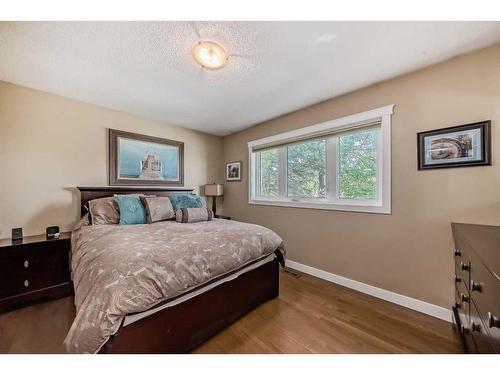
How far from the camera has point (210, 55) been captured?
1616mm

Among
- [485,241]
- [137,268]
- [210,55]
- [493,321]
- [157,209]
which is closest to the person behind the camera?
[493,321]

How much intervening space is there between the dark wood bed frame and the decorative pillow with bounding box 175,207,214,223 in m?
1.01

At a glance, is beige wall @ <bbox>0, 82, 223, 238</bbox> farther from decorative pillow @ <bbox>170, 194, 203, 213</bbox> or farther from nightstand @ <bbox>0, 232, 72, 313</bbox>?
decorative pillow @ <bbox>170, 194, 203, 213</bbox>

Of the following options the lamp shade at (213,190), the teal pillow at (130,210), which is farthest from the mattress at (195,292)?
the lamp shade at (213,190)

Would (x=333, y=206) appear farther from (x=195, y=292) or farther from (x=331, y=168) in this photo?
(x=195, y=292)

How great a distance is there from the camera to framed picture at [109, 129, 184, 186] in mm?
2840

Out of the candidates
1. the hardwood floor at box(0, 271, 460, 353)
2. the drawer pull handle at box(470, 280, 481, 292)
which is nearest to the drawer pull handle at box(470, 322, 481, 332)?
the drawer pull handle at box(470, 280, 481, 292)

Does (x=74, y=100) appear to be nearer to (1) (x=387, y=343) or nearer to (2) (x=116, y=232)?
(2) (x=116, y=232)

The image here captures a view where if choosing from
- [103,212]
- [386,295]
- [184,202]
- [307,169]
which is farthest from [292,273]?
[103,212]

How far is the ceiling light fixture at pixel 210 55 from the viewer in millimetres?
1560

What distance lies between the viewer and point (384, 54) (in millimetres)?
1688

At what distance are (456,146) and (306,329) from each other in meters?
2.00

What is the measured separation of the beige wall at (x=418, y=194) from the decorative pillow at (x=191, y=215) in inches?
59.4

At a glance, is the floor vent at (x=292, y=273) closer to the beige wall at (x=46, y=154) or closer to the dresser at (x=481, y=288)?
the dresser at (x=481, y=288)
